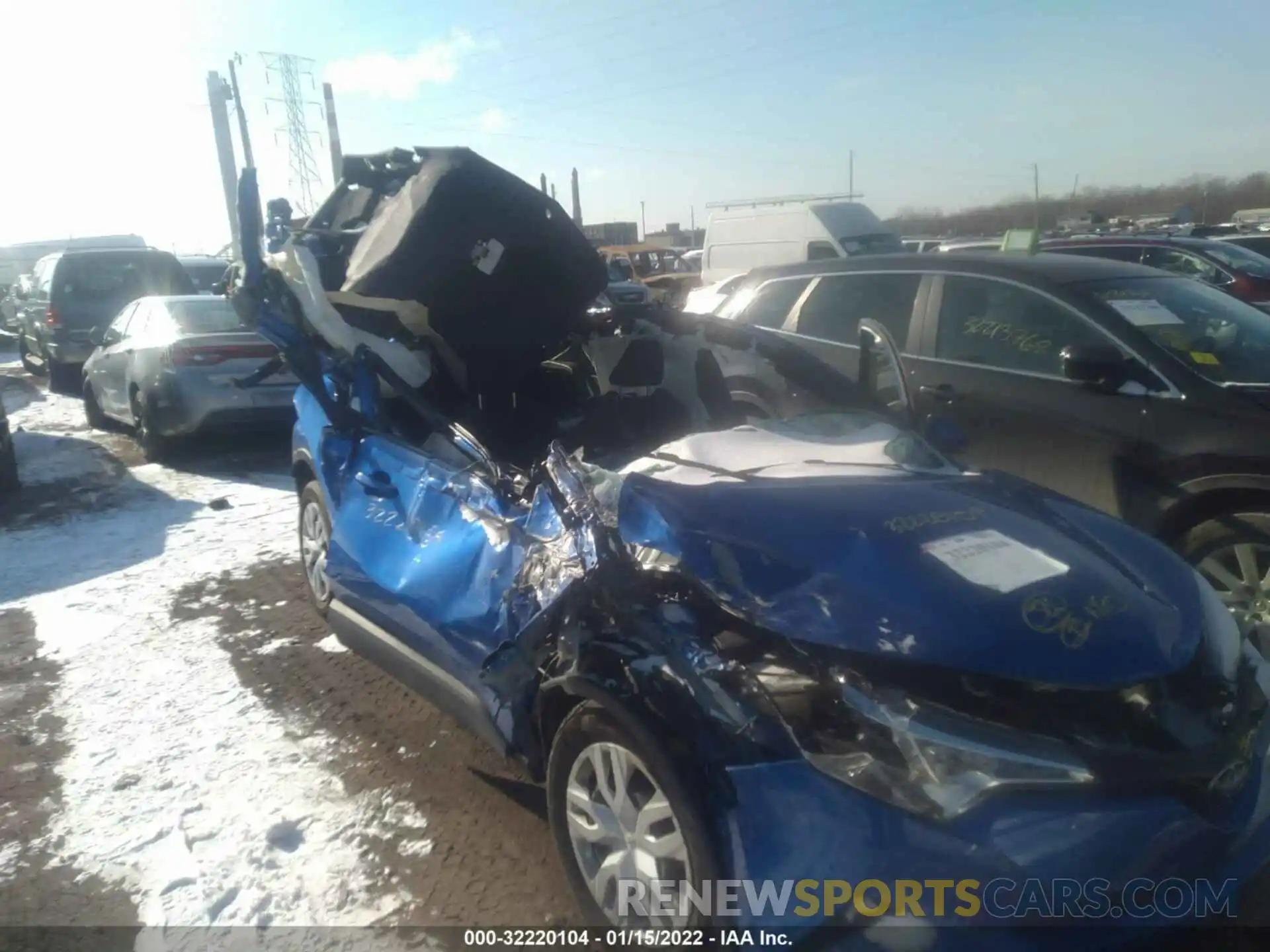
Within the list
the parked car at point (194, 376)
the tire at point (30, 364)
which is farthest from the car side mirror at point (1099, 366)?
the tire at point (30, 364)

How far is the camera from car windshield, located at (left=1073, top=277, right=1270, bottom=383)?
4391 mm

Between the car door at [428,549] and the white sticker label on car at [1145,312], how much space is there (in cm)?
327

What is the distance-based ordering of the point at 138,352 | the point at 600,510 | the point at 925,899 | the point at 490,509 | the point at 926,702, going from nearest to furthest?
the point at 925,899 < the point at 926,702 < the point at 600,510 < the point at 490,509 < the point at 138,352

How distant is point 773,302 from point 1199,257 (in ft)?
25.7

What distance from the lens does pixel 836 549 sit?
2.41 metres

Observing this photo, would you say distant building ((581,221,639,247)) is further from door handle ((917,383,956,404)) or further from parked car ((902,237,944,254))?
door handle ((917,383,956,404))

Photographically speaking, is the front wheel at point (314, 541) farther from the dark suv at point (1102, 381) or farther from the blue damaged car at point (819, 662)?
the dark suv at point (1102, 381)

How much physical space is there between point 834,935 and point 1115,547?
4.84 feet

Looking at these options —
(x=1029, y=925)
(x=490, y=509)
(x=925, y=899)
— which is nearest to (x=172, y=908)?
(x=490, y=509)

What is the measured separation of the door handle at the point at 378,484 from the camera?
3686 mm

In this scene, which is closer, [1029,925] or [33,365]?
[1029,925]

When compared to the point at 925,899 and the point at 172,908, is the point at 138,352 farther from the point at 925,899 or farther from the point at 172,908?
the point at 925,899
